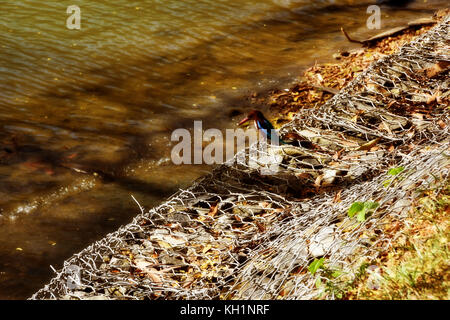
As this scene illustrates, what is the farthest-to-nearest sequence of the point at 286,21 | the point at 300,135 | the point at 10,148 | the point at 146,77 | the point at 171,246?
1. the point at 286,21
2. the point at 146,77
3. the point at 10,148
4. the point at 300,135
5. the point at 171,246

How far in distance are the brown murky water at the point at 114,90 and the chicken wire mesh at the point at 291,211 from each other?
28.3 inches

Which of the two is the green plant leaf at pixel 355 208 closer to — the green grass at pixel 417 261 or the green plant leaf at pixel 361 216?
the green plant leaf at pixel 361 216

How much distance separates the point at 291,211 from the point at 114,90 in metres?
3.91

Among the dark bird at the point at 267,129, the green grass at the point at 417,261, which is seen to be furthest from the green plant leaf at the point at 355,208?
the dark bird at the point at 267,129

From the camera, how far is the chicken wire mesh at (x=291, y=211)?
116 inches

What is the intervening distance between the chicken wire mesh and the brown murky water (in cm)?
72

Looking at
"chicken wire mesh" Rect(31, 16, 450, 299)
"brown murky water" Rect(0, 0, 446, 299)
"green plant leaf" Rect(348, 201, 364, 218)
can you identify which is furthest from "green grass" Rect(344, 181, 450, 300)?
"brown murky water" Rect(0, 0, 446, 299)

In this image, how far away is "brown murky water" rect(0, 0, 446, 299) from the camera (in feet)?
15.1

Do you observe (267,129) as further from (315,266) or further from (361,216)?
(315,266)

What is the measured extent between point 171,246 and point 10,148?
2.77 meters

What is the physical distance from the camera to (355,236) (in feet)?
9.39

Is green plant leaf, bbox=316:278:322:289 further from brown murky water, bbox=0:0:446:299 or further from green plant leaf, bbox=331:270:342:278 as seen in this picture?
brown murky water, bbox=0:0:446:299

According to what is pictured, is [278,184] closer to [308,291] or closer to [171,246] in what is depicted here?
[171,246]
